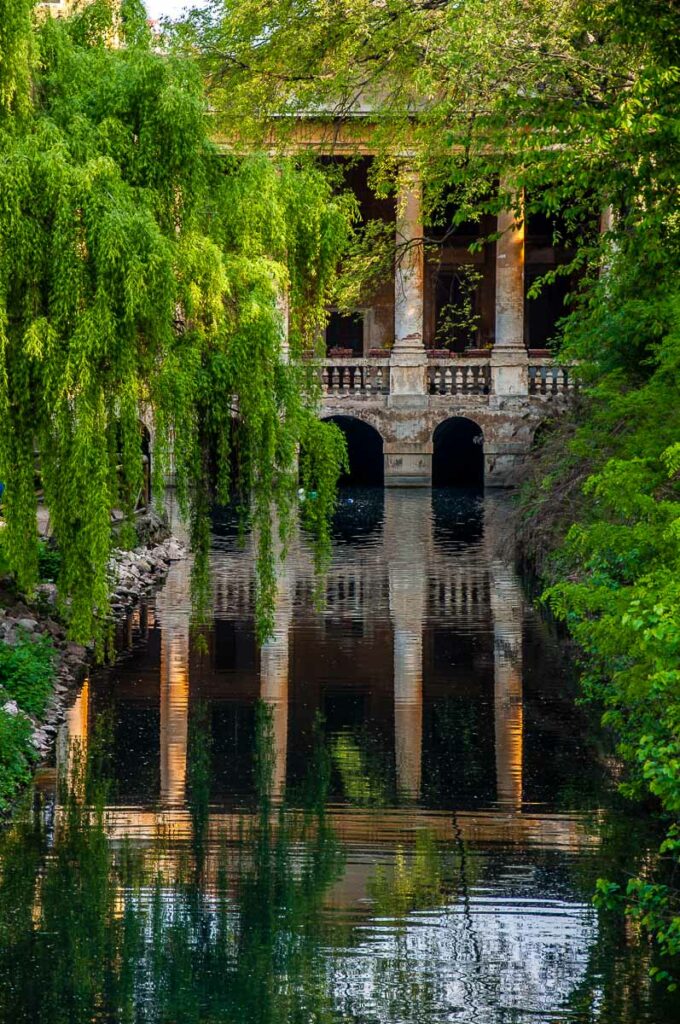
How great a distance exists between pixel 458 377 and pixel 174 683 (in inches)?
1251

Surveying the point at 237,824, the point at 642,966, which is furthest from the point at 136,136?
the point at 642,966

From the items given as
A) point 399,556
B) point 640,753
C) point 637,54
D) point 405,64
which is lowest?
point 640,753

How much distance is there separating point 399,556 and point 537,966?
75.5 ft

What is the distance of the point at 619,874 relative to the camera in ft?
44.9

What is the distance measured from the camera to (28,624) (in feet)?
68.3

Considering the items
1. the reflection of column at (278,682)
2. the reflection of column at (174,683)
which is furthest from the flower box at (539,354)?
the reflection of column at (278,682)

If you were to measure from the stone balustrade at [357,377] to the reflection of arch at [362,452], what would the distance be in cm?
131

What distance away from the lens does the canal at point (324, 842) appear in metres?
11.4

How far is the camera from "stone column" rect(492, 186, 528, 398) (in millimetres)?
51531

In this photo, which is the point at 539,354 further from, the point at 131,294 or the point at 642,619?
the point at 642,619

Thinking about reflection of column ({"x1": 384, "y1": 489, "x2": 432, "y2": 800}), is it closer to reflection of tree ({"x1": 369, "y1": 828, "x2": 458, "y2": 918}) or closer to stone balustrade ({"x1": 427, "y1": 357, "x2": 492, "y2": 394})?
reflection of tree ({"x1": 369, "y1": 828, "x2": 458, "y2": 918})

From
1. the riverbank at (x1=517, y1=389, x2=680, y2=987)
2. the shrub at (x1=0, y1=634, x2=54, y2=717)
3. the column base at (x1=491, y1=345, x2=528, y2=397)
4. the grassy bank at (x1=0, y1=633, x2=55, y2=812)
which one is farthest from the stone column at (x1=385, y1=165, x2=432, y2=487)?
the shrub at (x1=0, y1=634, x2=54, y2=717)

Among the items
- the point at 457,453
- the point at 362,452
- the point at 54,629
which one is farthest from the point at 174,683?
the point at 457,453

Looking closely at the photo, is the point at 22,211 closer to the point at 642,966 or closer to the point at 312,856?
the point at 312,856
